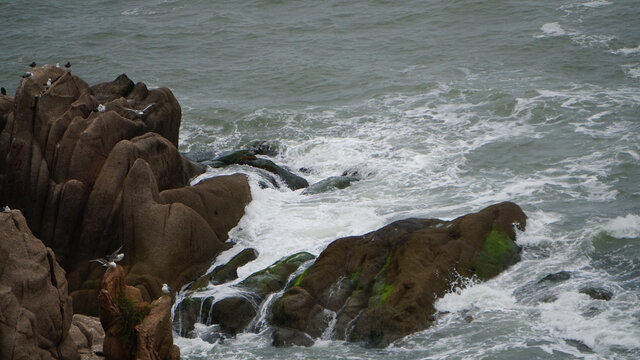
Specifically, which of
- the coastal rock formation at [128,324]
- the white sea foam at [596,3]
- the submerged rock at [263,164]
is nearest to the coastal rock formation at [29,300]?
the coastal rock formation at [128,324]

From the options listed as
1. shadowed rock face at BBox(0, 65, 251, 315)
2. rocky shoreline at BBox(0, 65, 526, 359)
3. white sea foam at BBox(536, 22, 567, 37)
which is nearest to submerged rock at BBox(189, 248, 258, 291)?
rocky shoreline at BBox(0, 65, 526, 359)

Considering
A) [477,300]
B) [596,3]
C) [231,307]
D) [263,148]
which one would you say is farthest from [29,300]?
[596,3]

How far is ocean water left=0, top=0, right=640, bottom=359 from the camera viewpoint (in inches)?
820

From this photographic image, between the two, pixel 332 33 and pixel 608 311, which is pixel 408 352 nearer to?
pixel 608 311

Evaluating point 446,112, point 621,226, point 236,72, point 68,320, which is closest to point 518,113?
point 446,112

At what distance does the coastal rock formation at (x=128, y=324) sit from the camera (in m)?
17.6

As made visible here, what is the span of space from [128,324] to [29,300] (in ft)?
6.33

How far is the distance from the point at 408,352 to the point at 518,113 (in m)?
17.5

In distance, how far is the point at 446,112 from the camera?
35906 mm

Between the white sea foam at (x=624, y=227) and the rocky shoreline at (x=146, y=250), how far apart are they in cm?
251

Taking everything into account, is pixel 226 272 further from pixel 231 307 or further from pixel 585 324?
pixel 585 324

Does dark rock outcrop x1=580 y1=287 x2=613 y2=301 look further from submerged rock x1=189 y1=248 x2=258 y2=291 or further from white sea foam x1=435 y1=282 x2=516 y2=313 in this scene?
submerged rock x1=189 y1=248 x2=258 y2=291

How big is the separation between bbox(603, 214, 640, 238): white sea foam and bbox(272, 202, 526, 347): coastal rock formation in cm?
293

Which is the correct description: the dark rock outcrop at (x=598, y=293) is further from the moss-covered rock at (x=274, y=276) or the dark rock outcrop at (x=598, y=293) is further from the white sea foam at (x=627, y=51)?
the white sea foam at (x=627, y=51)
